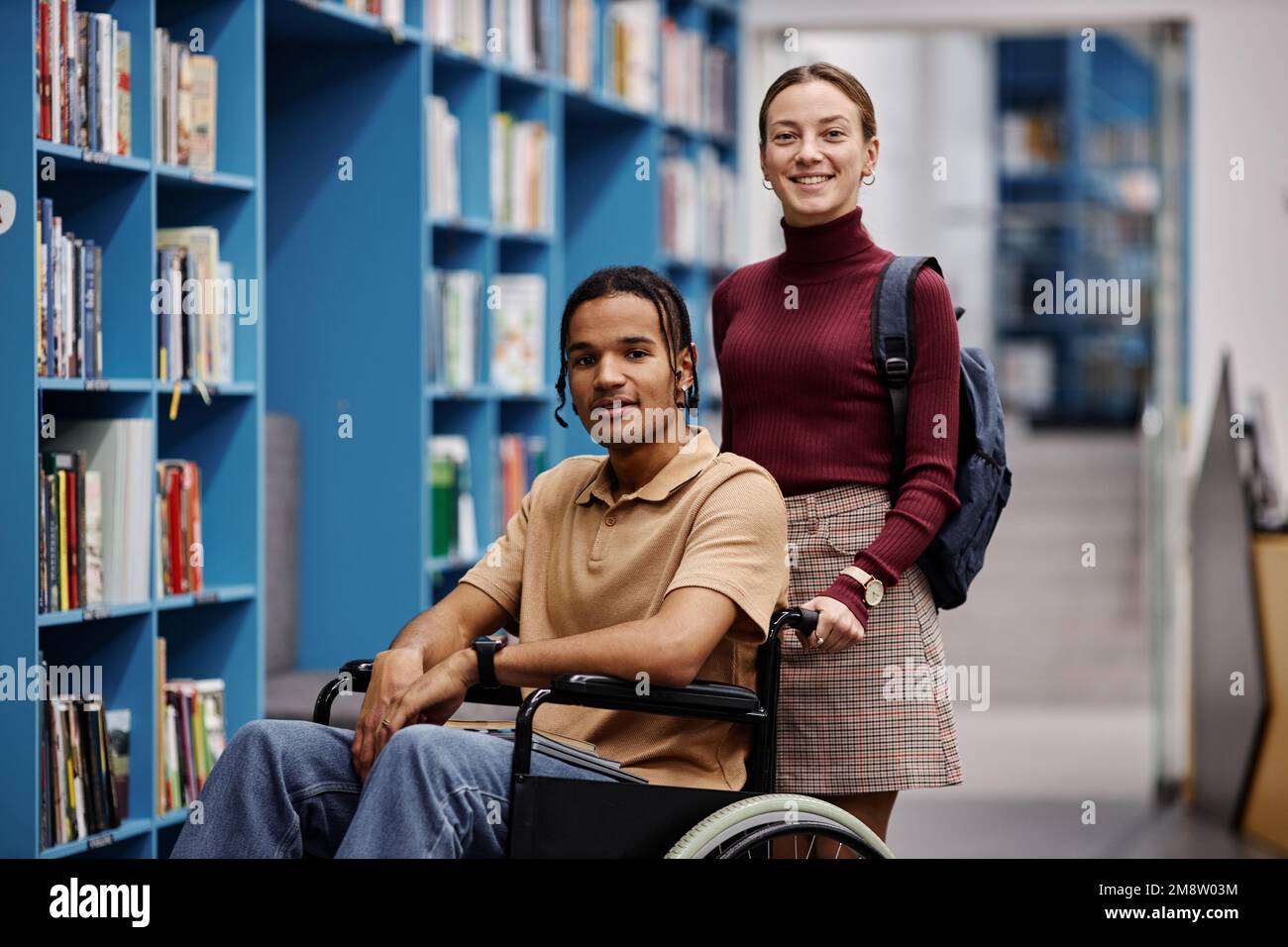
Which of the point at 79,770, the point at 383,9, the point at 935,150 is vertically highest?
the point at 935,150

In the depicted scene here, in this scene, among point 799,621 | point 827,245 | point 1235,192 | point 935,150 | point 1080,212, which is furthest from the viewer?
point 1080,212

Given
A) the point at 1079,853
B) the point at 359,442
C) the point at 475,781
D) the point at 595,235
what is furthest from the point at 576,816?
the point at 595,235

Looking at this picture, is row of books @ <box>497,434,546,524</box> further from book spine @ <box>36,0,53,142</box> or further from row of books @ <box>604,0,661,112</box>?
book spine @ <box>36,0,53,142</box>

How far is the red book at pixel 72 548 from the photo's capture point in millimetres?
3041

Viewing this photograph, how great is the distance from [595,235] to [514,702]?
333cm

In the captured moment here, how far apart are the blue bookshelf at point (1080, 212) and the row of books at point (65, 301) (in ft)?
26.7

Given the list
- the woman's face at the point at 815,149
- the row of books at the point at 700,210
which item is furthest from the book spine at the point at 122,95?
the row of books at the point at 700,210

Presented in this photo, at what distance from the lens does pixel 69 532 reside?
3.04 metres

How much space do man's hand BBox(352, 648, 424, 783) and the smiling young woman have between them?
0.51 metres

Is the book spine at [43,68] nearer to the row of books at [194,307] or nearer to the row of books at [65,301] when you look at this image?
the row of books at [65,301]

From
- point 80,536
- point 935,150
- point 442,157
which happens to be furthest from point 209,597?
point 935,150

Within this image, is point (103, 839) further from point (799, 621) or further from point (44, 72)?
point (799, 621)

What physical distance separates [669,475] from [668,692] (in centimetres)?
33

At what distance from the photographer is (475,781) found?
6.22ft
